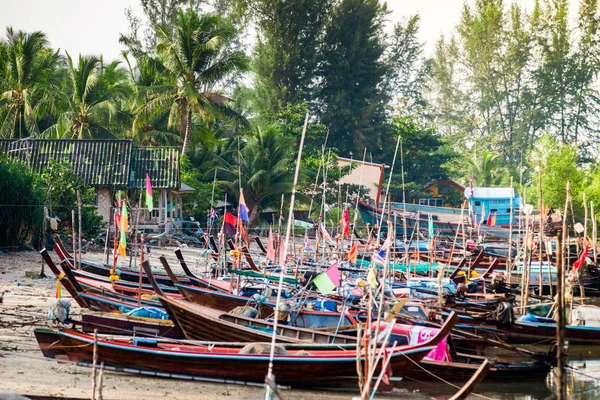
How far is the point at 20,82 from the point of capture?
125 feet

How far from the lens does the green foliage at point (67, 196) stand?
27.1 m

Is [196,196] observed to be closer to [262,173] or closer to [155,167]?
[262,173]

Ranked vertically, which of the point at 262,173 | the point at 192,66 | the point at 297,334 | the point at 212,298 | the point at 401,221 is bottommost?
the point at 297,334

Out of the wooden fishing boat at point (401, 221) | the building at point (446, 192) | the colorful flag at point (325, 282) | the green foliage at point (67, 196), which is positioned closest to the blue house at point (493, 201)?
the building at point (446, 192)

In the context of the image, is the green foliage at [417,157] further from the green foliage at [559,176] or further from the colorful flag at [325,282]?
the colorful flag at [325,282]

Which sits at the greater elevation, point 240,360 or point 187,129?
point 187,129

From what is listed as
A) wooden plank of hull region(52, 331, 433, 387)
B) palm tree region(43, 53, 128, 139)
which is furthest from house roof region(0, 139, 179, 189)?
wooden plank of hull region(52, 331, 433, 387)

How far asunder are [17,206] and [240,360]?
15.0m

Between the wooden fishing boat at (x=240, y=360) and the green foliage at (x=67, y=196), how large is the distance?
566 inches

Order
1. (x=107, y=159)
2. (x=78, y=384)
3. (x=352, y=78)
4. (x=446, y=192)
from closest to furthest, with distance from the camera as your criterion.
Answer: (x=78, y=384), (x=107, y=159), (x=352, y=78), (x=446, y=192)

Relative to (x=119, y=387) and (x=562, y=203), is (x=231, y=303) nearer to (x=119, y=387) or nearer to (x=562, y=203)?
(x=119, y=387)

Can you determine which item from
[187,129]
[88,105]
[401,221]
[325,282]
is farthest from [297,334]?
[401,221]

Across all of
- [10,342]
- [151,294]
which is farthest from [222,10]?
[10,342]

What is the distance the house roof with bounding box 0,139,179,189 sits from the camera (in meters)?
30.8
